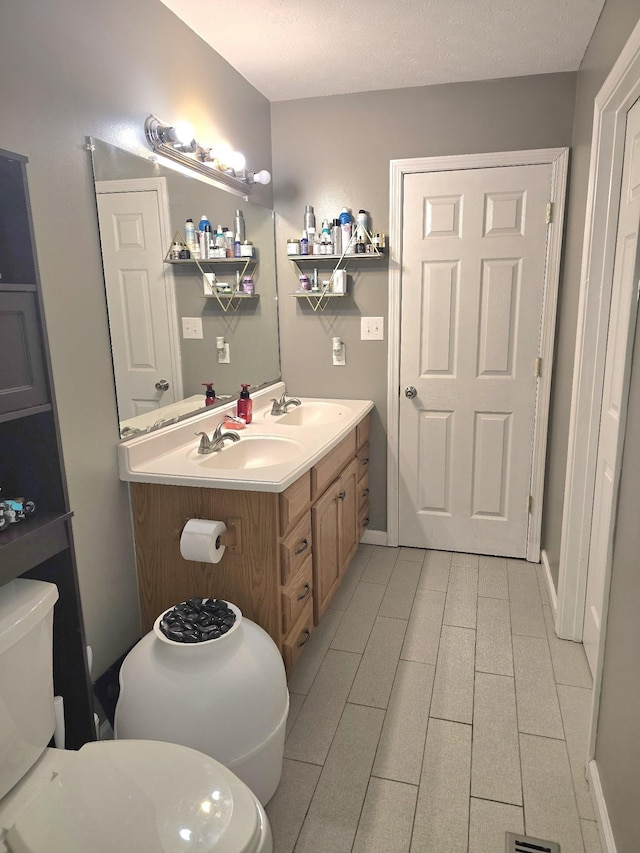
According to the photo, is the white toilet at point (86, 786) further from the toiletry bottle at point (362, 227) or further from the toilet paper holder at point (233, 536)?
the toiletry bottle at point (362, 227)

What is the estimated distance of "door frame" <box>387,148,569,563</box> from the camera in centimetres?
265

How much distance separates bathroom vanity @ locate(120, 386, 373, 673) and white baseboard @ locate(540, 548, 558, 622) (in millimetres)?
1099

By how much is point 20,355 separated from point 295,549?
3.61 ft

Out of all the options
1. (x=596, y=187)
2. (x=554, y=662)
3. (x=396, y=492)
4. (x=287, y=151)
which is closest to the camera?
(x=596, y=187)

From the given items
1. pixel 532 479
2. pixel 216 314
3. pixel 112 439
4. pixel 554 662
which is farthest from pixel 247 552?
pixel 532 479

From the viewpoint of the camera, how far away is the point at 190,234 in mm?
2252

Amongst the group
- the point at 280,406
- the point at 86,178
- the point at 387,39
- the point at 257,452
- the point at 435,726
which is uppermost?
the point at 387,39

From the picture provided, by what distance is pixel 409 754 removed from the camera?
178 cm

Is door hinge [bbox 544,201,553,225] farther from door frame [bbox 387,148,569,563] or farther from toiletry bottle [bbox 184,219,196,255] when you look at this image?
toiletry bottle [bbox 184,219,196,255]

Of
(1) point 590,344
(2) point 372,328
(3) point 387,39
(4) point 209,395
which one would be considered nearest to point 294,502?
(4) point 209,395

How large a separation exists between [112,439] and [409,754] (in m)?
1.38

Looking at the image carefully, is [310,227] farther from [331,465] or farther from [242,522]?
[242,522]

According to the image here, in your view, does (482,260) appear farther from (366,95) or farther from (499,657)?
(499,657)

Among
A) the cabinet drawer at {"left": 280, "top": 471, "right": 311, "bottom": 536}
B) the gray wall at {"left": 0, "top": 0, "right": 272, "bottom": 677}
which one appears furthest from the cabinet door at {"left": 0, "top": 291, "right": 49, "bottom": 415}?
the cabinet drawer at {"left": 280, "top": 471, "right": 311, "bottom": 536}
